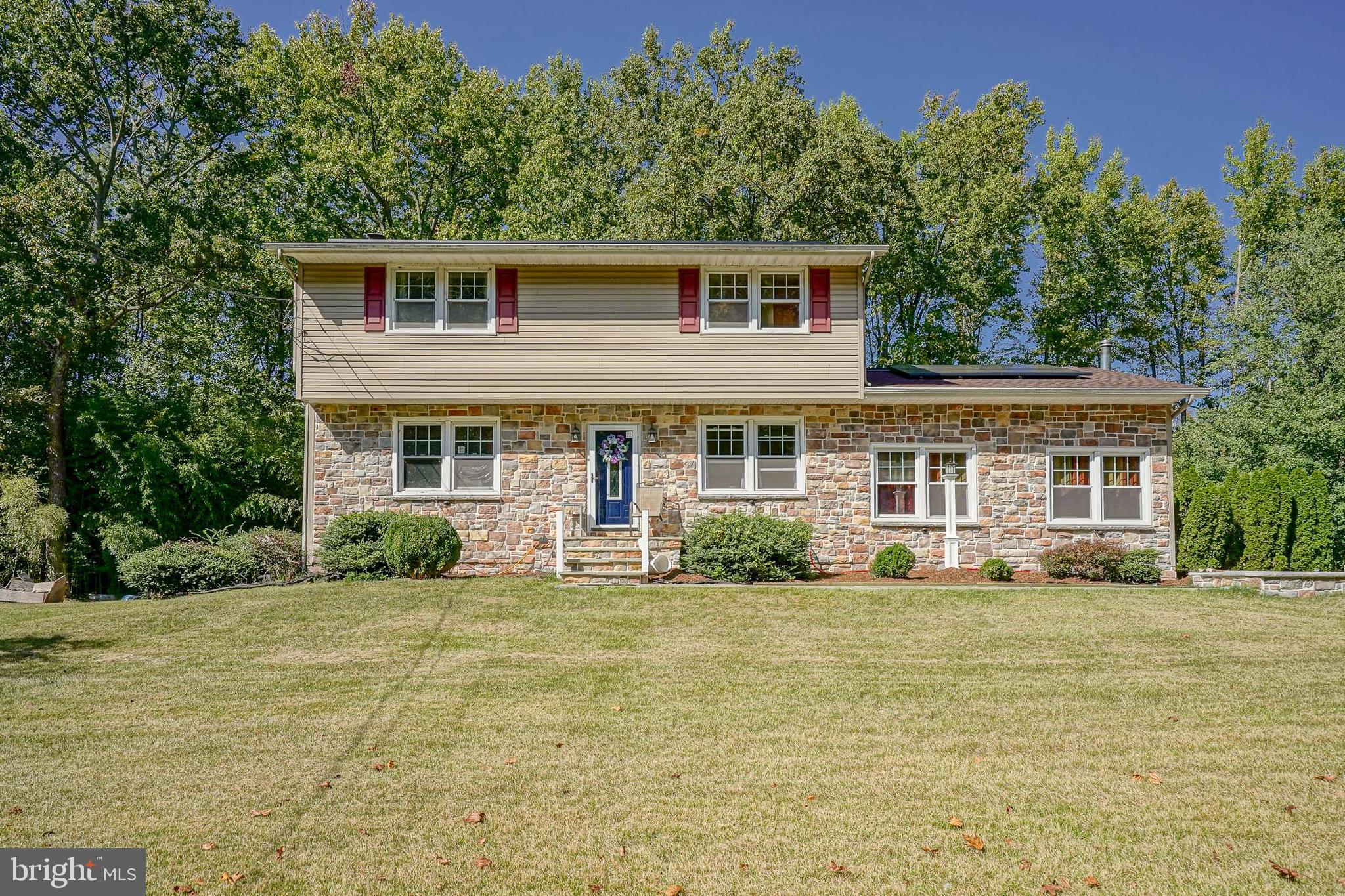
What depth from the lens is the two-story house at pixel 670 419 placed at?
1489 centimetres

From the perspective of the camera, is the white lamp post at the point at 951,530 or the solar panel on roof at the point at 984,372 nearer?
the white lamp post at the point at 951,530

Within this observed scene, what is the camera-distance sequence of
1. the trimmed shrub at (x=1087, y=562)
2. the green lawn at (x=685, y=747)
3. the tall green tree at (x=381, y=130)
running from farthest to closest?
the tall green tree at (x=381, y=130), the trimmed shrub at (x=1087, y=562), the green lawn at (x=685, y=747)

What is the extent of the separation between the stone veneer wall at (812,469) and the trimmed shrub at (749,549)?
1132mm

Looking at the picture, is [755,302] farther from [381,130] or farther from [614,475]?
[381,130]

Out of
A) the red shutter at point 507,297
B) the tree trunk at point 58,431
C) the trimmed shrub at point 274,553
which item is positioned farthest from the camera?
the tree trunk at point 58,431

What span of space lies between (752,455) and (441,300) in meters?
5.94

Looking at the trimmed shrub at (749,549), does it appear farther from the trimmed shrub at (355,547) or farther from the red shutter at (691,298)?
the trimmed shrub at (355,547)

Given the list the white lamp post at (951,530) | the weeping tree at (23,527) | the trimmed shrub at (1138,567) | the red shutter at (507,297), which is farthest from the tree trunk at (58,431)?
the trimmed shrub at (1138,567)

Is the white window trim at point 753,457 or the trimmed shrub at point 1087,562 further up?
the white window trim at point 753,457

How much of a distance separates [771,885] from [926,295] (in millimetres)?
23717

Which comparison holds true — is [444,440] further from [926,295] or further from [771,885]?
[926,295]

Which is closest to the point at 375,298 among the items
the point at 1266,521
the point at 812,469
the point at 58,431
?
the point at 58,431

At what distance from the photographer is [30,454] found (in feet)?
57.4

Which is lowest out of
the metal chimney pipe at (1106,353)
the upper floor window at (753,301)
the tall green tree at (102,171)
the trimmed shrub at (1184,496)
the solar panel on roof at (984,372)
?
the trimmed shrub at (1184,496)
